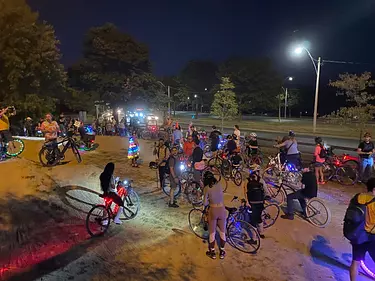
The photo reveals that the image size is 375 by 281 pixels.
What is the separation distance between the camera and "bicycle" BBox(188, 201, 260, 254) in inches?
250

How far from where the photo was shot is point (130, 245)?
6.58 metres

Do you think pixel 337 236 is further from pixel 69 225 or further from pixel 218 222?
pixel 69 225

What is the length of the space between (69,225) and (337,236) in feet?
20.4

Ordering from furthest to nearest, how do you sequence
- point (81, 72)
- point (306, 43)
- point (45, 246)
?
point (81, 72), point (306, 43), point (45, 246)

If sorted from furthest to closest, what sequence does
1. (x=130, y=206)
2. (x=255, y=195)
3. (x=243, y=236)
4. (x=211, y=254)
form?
(x=130, y=206) → (x=243, y=236) → (x=255, y=195) → (x=211, y=254)

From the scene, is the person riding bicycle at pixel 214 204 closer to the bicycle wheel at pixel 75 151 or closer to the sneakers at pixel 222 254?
the sneakers at pixel 222 254

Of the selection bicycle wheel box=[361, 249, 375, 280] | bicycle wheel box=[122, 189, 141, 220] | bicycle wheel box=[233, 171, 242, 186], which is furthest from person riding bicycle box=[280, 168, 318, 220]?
bicycle wheel box=[122, 189, 141, 220]

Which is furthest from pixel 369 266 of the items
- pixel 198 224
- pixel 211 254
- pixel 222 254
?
pixel 198 224

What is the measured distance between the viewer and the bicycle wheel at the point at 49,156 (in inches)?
442

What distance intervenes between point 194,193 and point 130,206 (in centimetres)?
194

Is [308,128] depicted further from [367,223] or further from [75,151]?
[367,223]

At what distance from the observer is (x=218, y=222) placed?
235 inches

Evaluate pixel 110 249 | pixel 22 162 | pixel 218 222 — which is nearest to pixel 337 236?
pixel 218 222

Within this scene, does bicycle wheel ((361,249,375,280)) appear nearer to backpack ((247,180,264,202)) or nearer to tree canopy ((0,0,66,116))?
backpack ((247,180,264,202))
